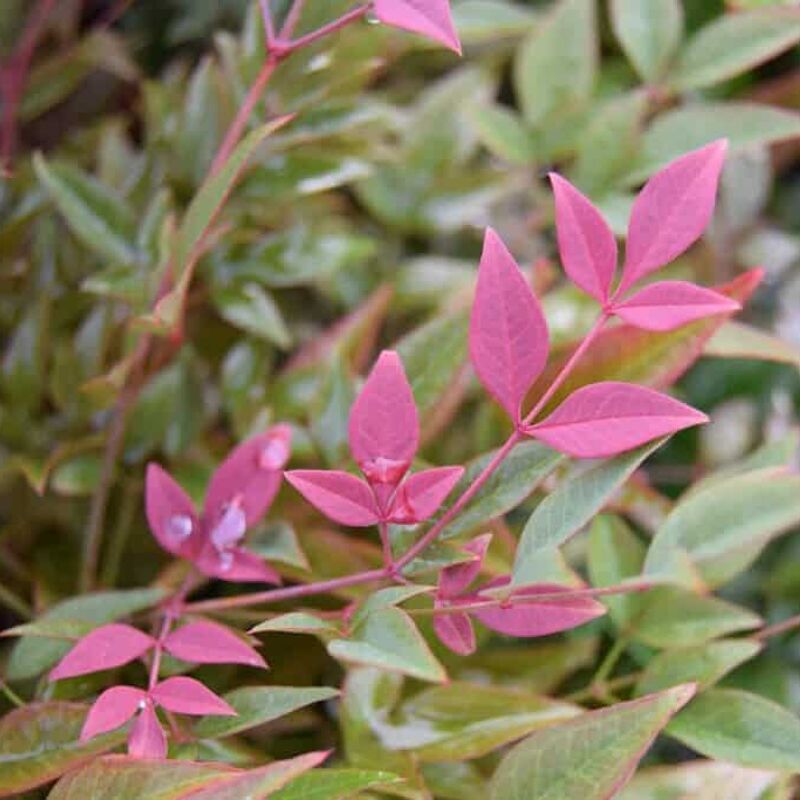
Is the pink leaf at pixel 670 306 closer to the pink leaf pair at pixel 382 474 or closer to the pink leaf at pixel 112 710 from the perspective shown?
the pink leaf pair at pixel 382 474

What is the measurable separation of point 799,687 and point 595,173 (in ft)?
1.14

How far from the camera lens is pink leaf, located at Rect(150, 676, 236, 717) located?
0.44 meters

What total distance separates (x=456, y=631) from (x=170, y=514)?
15cm

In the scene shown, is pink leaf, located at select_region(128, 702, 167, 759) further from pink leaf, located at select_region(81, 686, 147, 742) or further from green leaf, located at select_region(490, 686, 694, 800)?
green leaf, located at select_region(490, 686, 694, 800)

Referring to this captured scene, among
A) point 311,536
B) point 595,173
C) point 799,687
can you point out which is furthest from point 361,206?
point 799,687

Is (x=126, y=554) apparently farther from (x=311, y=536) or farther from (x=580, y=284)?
(x=580, y=284)

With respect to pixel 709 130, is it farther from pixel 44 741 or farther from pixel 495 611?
pixel 44 741

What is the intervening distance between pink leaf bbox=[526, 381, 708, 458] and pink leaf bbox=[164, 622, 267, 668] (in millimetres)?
145

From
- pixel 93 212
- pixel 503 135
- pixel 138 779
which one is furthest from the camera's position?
pixel 503 135

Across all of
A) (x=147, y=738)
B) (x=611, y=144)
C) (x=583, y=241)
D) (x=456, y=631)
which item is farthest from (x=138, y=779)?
(x=611, y=144)

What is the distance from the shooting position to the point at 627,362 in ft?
1.92

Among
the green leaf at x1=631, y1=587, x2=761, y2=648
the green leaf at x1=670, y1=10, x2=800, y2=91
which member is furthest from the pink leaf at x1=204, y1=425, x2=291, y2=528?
the green leaf at x1=670, y1=10, x2=800, y2=91

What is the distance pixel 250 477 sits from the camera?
53 centimetres

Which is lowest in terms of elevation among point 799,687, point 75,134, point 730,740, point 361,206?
point 799,687
